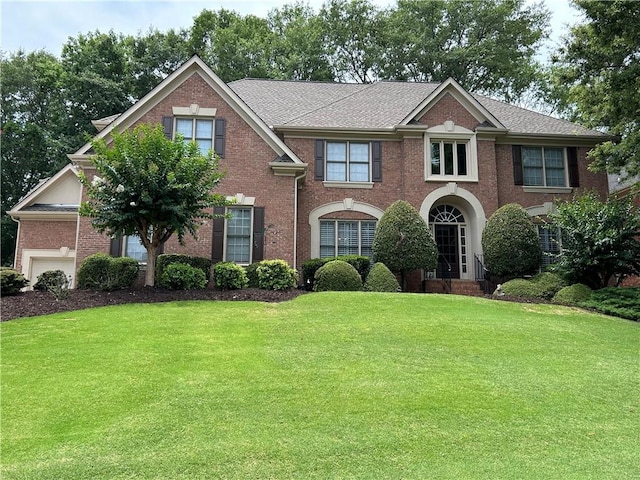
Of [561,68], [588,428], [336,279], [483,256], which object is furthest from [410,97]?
[588,428]

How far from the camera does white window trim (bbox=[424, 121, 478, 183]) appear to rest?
709 inches

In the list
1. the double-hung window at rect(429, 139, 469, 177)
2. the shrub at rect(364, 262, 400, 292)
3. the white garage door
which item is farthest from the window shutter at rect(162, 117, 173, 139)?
the double-hung window at rect(429, 139, 469, 177)

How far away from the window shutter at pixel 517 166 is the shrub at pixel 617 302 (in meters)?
6.52

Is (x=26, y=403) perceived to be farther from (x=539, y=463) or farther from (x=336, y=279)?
(x=336, y=279)

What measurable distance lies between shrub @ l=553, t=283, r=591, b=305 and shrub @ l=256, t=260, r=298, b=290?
7636 millimetres

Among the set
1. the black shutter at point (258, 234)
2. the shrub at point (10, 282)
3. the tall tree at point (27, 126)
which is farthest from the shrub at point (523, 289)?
the tall tree at point (27, 126)

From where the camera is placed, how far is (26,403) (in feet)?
18.8

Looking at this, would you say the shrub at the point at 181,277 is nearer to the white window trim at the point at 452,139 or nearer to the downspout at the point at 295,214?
the downspout at the point at 295,214

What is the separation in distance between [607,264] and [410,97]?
11.1 metres

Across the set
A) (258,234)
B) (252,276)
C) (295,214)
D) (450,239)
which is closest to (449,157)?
(450,239)

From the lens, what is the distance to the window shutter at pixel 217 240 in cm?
1562

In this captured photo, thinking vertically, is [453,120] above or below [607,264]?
above

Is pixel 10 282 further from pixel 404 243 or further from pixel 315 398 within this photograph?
A: pixel 404 243

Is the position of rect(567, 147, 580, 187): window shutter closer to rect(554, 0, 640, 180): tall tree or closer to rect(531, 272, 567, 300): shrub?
rect(554, 0, 640, 180): tall tree
